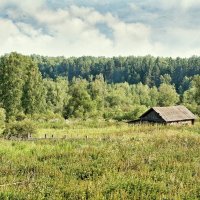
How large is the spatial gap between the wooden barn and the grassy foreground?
26.6m

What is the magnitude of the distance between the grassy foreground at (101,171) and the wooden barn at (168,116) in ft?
87.4

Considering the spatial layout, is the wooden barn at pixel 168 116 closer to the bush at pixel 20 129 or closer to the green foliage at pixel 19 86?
the bush at pixel 20 129

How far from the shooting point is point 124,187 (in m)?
15.3

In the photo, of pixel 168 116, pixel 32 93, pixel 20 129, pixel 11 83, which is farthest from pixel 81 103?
pixel 20 129

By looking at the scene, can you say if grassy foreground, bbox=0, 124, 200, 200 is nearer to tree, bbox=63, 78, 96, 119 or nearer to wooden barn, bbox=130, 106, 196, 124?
wooden barn, bbox=130, 106, 196, 124

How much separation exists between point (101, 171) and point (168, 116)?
3765cm

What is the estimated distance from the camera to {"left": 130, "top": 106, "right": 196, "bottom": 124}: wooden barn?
179 ft

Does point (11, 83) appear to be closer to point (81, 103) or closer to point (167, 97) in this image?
point (81, 103)

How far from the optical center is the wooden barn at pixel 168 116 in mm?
54419

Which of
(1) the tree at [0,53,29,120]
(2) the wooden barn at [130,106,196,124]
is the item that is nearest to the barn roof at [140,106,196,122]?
(2) the wooden barn at [130,106,196,124]

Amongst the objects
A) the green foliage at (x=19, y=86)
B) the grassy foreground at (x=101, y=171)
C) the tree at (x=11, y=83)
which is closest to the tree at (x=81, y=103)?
the green foliage at (x=19, y=86)

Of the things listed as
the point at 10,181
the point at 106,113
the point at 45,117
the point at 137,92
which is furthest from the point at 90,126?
the point at 137,92

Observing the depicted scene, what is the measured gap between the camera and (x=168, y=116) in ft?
180

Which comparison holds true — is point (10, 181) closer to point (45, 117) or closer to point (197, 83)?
point (45, 117)
